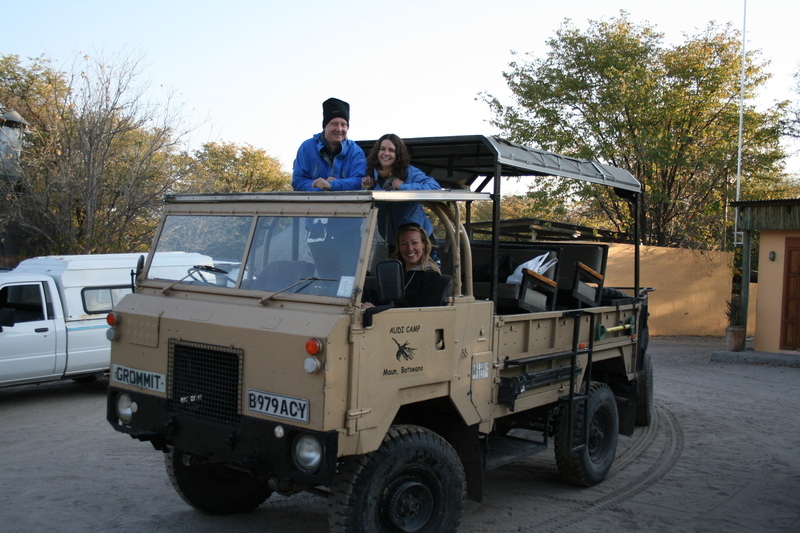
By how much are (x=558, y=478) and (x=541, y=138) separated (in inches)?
659

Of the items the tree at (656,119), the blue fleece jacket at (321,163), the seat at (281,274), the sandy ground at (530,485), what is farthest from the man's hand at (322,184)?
the tree at (656,119)

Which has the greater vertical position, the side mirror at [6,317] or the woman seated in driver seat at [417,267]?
the woman seated in driver seat at [417,267]

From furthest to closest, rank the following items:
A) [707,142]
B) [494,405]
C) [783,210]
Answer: [707,142] → [783,210] → [494,405]

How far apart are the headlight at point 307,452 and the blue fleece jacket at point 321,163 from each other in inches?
94.9

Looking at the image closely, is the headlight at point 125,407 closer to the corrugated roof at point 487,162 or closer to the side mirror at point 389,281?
the side mirror at point 389,281

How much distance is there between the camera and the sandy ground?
5.40m

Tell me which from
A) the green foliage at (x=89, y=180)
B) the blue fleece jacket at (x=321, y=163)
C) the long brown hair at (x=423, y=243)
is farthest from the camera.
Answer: the green foliage at (x=89, y=180)

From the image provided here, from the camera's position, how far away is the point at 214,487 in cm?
539

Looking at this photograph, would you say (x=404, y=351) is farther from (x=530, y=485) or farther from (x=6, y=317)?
(x=6, y=317)

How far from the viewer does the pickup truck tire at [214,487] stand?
524 cm

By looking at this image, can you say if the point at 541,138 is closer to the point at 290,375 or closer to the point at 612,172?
the point at 612,172

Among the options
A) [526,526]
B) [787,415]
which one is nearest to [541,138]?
[787,415]

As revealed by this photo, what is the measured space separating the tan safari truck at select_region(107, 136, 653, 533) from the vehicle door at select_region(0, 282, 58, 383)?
522 cm

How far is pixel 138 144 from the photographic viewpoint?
17969 mm
